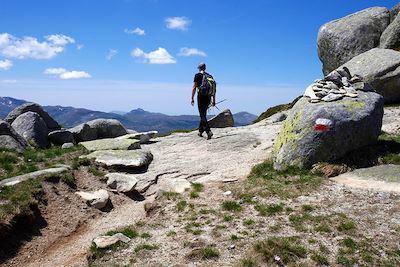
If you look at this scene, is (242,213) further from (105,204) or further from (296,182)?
(105,204)

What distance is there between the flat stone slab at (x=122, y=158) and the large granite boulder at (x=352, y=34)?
1079 inches

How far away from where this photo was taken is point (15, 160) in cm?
2197

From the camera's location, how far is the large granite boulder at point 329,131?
1775cm

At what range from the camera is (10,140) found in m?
24.6

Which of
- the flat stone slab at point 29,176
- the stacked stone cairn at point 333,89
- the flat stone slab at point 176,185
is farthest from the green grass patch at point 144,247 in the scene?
the stacked stone cairn at point 333,89

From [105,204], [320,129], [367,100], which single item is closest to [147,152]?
[105,204]

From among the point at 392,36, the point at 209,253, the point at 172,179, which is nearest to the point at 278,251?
the point at 209,253

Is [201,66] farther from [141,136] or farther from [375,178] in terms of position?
[375,178]

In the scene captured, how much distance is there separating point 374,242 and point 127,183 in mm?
Result: 11569

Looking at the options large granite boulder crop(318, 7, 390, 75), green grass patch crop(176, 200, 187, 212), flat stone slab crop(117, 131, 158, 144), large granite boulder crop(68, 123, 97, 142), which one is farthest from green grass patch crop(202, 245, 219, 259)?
large granite boulder crop(318, 7, 390, 75)

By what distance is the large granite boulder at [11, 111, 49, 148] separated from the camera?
28.6m

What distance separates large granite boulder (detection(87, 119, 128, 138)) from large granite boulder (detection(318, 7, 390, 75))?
2386 centimetres

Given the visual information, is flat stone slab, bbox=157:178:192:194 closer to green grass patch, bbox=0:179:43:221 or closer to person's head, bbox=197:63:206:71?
green grass patch, bbox=0:179:43:221

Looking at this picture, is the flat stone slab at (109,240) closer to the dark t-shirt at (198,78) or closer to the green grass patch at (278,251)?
the green grass patch at (278,251)
